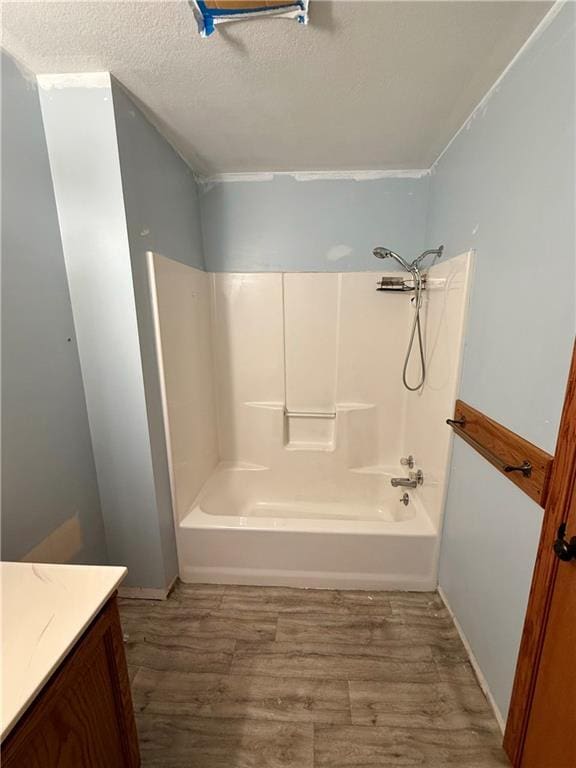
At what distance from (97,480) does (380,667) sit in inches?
61.3

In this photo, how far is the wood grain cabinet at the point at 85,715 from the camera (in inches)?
24.3

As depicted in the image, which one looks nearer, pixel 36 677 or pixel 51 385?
pixel 36 677

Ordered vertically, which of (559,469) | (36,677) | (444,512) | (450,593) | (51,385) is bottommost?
(450,593)

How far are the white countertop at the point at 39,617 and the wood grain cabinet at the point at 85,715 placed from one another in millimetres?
55

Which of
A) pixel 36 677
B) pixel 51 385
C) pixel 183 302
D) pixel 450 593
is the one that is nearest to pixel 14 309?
pixel 51 385

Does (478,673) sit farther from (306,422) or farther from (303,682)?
(306,422)

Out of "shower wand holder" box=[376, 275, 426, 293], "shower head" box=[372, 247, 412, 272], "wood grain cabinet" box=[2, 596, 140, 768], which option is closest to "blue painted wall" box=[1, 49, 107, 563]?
"wood grain cabinet" box=[2, 596, 140, 768]

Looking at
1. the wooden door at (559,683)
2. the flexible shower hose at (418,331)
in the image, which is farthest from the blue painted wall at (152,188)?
the wooden door at (559,683)

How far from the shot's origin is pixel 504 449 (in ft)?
3.72

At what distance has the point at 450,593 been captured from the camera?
5.35ft

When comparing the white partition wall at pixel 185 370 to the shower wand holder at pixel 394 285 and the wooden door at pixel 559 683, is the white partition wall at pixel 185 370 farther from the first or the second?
the wooden door at pixel 559 683

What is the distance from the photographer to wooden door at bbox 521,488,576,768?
838mm

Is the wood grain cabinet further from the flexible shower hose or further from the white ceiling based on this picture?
the flexible shower hose

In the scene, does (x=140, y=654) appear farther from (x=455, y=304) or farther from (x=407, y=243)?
(x=407, y=243)
